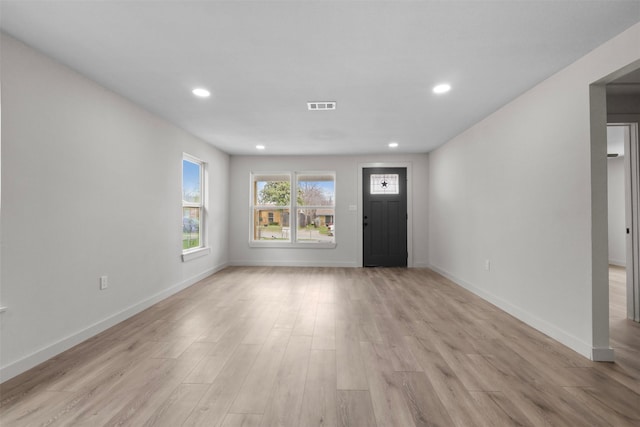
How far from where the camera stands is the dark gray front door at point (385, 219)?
19.8ft

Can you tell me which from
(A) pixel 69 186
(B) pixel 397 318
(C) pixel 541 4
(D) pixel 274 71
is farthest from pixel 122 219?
(C) pixel 541 4

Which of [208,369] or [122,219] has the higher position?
[122,219]

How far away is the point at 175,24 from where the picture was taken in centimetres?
187

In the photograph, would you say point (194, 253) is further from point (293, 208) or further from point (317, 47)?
point (317, 47)

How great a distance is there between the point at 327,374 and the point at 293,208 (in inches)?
173

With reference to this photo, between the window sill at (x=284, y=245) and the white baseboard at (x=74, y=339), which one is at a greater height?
the window sill at (x=284, y=245)

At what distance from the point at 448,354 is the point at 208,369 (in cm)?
187

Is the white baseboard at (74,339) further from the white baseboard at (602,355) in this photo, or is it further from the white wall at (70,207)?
the white baseboard at (602,355)

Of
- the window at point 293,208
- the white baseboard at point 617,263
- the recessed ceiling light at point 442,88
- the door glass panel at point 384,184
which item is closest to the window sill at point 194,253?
the window at point 293,208

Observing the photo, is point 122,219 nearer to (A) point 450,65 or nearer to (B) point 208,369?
(B) point 208,369

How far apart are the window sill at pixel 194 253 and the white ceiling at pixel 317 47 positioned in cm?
209

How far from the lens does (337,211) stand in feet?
20.0

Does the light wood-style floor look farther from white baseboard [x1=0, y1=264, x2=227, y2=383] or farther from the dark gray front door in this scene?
the dark gray front door

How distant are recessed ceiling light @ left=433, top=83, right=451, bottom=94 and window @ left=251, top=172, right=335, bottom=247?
11.2 ft
